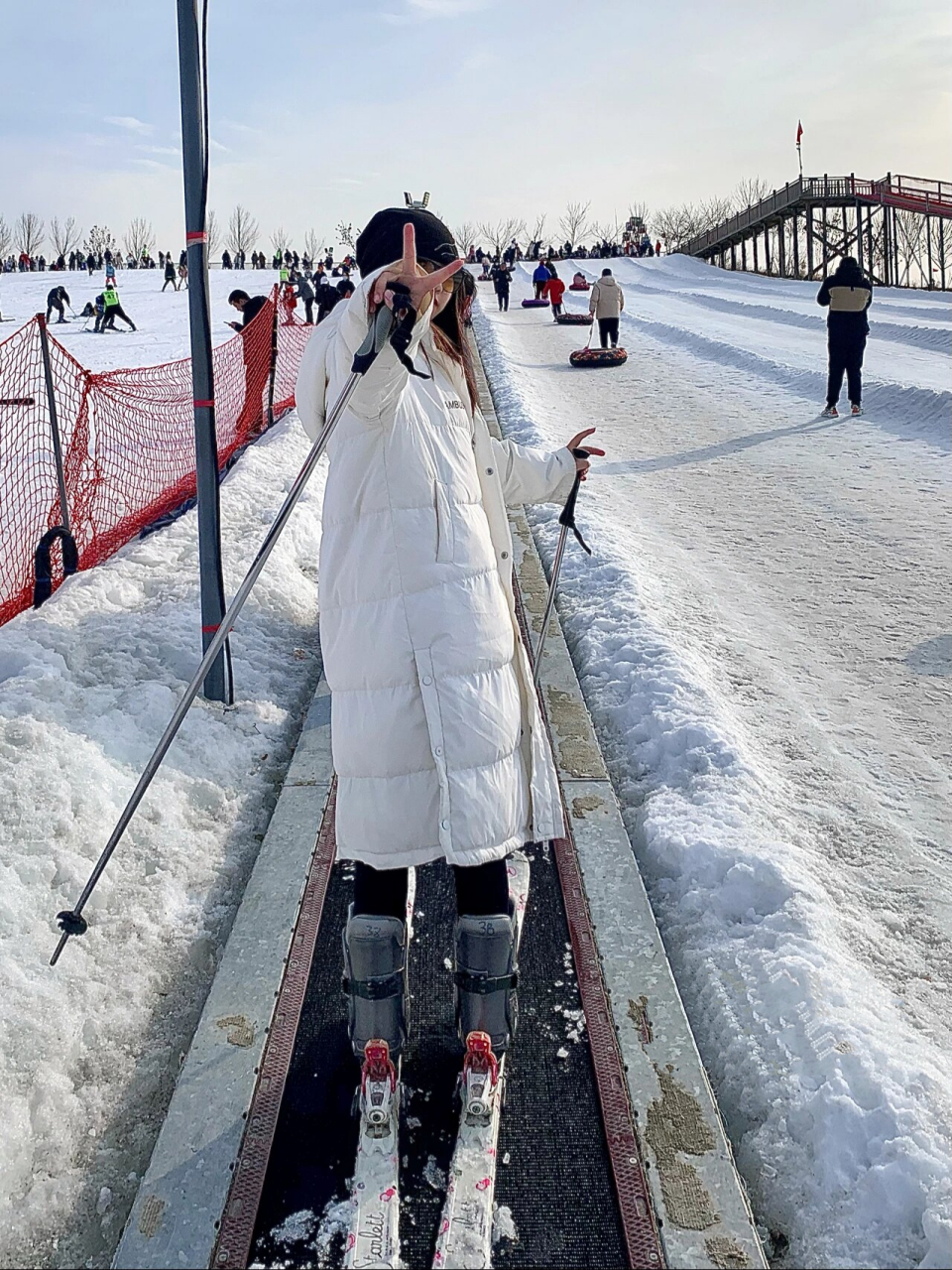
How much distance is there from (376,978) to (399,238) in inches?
61.8

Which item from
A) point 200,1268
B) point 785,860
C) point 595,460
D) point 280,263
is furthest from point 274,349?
point 280,263

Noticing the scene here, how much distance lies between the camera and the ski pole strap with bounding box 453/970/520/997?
7.72 feet

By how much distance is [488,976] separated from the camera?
7.71 ft

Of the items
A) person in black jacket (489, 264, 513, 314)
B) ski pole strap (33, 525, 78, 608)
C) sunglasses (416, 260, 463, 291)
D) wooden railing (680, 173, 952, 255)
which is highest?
wooden railing (680, 173, 952, 255)

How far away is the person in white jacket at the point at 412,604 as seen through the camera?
81.7 inches

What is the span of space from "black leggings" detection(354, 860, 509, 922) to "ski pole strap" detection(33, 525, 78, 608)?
311 centimetres

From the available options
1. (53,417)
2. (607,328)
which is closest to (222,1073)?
(53,417)

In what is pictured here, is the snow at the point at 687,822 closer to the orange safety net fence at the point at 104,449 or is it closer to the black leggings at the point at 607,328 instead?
the orange safety net fence at the point at 104,449

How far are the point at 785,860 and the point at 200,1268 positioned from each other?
1920mm

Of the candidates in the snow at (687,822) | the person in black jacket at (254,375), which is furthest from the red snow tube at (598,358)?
the snow at (687,822)

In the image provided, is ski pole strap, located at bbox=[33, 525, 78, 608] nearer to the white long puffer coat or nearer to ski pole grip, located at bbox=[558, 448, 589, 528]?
ski pole grip, located at bbox=[558, 448, 589, 528]

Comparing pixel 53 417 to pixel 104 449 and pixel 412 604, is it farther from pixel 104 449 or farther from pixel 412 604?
pixel 412 604

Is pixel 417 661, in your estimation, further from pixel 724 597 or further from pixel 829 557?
pixel 829 557

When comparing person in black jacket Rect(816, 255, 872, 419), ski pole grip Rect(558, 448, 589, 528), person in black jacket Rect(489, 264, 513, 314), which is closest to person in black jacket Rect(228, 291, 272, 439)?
person in black jacket Rect(816, 255, 872, 419)
